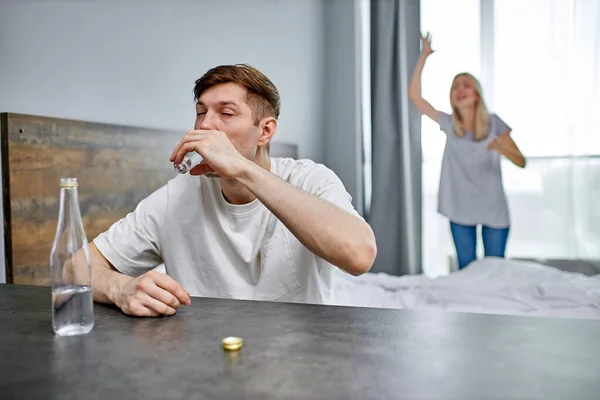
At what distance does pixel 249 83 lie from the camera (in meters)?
1.37

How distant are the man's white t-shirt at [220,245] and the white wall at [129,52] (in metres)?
0.58

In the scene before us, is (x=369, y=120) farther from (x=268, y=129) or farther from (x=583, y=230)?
(x=268, y=129)

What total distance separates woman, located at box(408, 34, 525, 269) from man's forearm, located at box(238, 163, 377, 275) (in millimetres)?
2420

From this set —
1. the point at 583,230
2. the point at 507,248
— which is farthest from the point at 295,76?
the point at 583,230

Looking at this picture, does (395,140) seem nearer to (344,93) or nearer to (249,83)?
(344,93)

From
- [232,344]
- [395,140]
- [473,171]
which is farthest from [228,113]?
[395,140]

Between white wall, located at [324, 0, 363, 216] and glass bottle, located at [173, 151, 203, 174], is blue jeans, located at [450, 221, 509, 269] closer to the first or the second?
white wall, located at [324, 0, 363, 216]

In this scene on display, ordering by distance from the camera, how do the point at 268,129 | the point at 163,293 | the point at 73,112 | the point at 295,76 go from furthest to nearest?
the point at 295,76 < the point at 73,112 < the point at 268,129 < the point at 163,293

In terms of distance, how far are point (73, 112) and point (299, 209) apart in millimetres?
1176

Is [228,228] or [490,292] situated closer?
[228,228]

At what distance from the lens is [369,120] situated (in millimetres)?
3928

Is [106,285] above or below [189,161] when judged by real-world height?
below

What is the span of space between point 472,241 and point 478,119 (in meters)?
0.77

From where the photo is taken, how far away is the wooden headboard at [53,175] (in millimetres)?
1556
